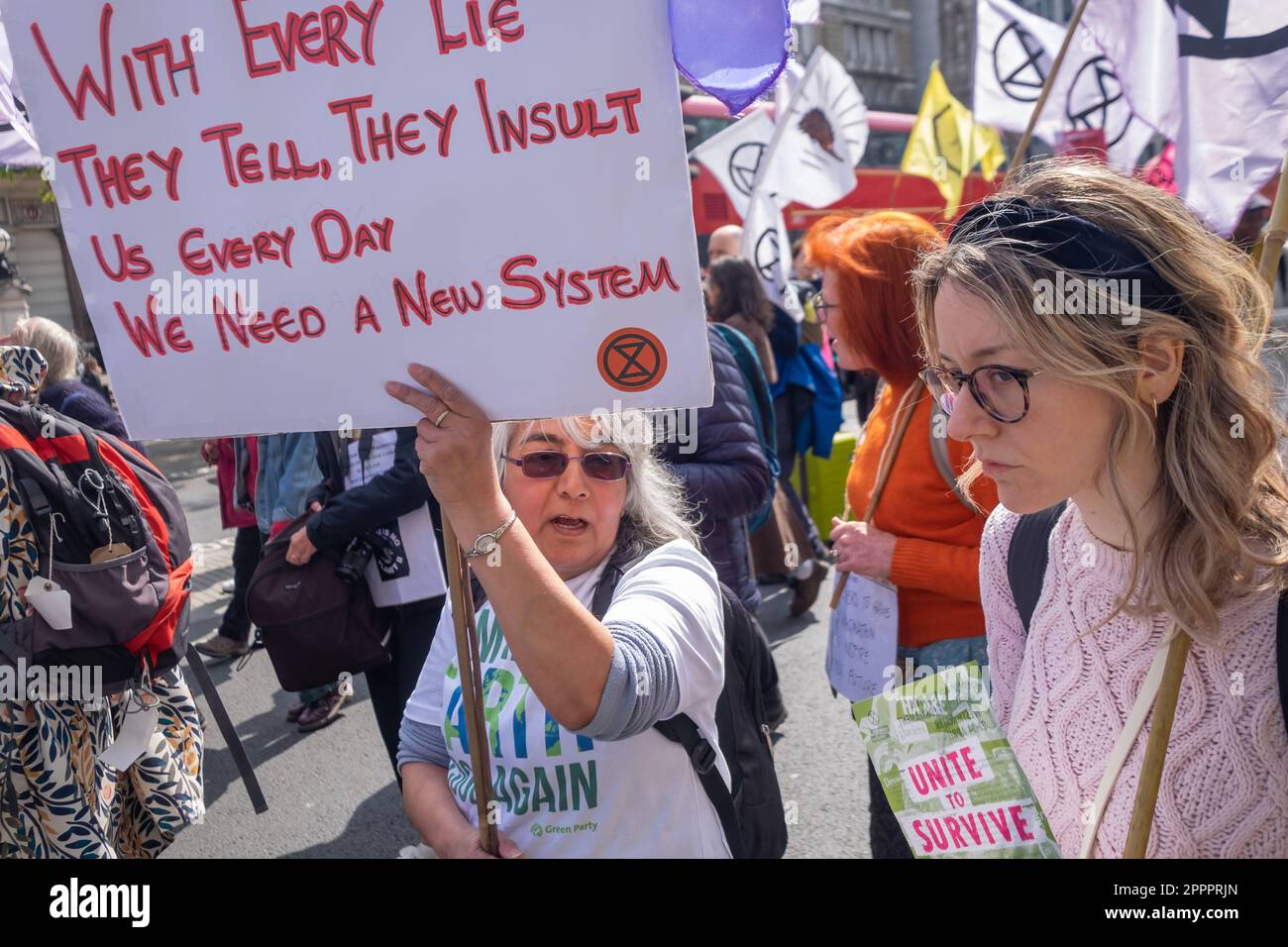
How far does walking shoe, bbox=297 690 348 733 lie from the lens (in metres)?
4.52

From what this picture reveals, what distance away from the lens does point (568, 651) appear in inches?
50.6

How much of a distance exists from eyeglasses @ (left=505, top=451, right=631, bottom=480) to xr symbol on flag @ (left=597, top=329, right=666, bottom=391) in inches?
17.7

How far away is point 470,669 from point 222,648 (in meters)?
4.56

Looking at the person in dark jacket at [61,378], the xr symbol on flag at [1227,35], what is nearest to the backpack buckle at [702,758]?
the xr symbol on flag at [1227,35]

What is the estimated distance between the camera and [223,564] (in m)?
7.70

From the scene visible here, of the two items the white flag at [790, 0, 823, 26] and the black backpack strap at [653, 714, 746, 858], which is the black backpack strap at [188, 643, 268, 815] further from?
the white flag at [790, 0, 823, 26]

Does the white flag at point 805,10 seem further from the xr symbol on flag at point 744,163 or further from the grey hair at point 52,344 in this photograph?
the grey hair at point 52,344

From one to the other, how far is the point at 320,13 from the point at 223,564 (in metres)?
7.08

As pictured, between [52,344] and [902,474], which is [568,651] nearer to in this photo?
[902,474]

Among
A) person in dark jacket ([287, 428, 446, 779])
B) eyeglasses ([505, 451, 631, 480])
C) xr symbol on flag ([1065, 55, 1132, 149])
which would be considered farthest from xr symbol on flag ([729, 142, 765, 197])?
eyeglasses ([505, 451, 631, 480])

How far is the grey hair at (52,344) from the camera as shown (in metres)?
4.04

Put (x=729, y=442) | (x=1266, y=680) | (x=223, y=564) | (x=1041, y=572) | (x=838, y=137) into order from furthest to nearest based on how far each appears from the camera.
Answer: (x=223, y=564) → (x=838, y=137) → (x=729, y=442) → (x=1041, y=572) → (x=1266, y=680)

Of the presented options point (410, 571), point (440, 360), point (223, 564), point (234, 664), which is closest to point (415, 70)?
point (440, 360)
